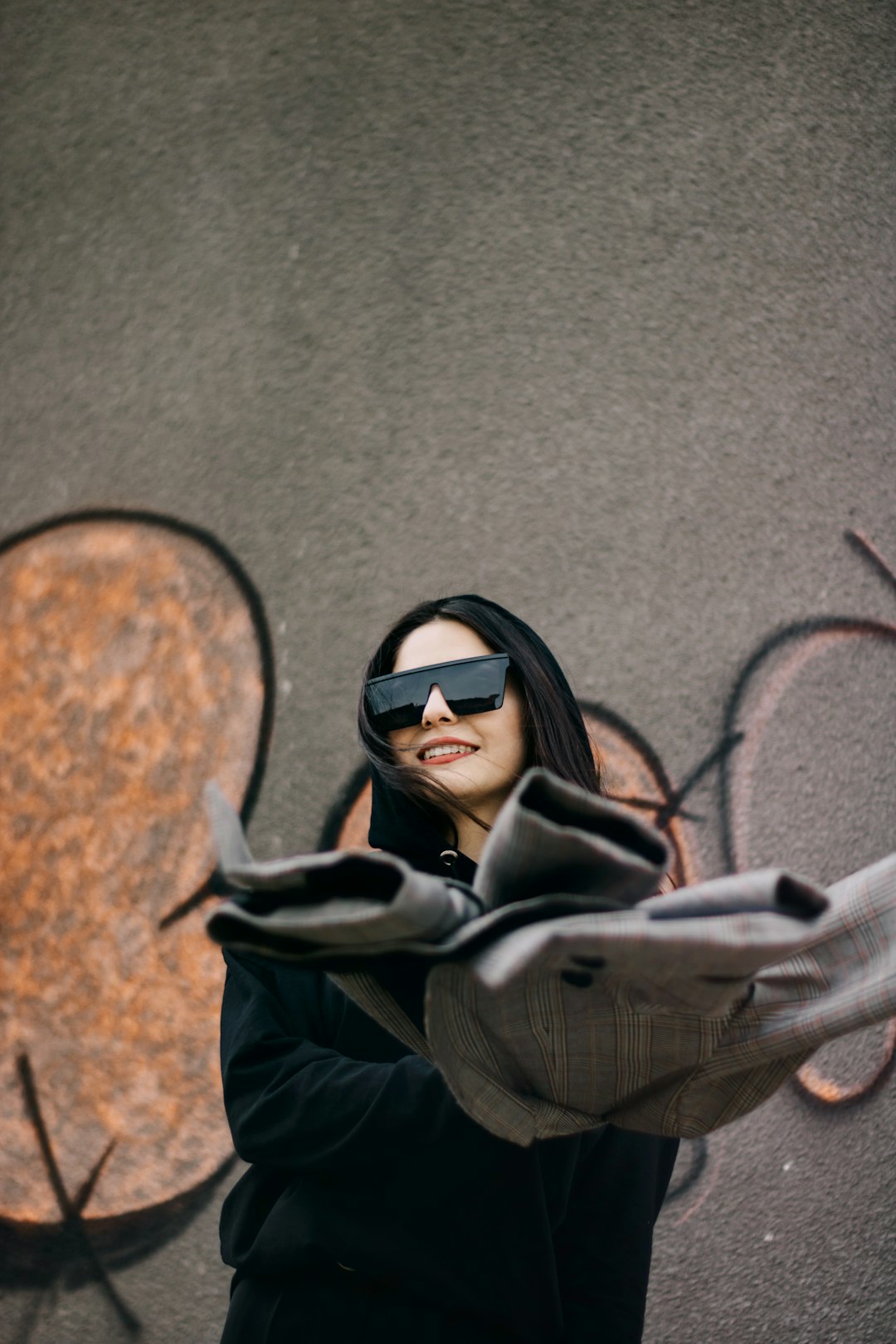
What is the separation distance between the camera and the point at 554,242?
7.77 ft

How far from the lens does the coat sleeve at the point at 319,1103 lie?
108 centimetres

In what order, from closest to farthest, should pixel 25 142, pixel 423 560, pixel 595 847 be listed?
pixel 595 847 → pixel 423 560 → pixel 25 142

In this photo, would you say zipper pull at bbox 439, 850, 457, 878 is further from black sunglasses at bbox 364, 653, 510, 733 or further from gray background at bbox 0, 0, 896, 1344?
gray background at bbox 0, 0, 896, 1344

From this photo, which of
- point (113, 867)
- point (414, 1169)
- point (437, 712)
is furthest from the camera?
point (113, 867)

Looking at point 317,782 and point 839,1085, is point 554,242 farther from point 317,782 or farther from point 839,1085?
point 839,1085

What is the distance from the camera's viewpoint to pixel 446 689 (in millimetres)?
1335

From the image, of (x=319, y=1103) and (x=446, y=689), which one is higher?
(x=446, y=689)

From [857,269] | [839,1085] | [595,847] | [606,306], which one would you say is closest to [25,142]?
[606,306]

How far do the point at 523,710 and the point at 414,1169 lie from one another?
0.62 m

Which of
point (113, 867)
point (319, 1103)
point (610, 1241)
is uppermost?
point (319, 1103)

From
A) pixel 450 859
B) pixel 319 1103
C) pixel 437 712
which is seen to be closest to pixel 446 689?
pixel 437 712

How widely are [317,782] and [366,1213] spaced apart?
1.22 meters

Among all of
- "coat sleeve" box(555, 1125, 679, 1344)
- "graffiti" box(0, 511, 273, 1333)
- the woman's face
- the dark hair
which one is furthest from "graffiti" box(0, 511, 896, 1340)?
"coat sleeve" box(555, 1125, 679, 1344)

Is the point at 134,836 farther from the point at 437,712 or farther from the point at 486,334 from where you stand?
the point at 486,334
